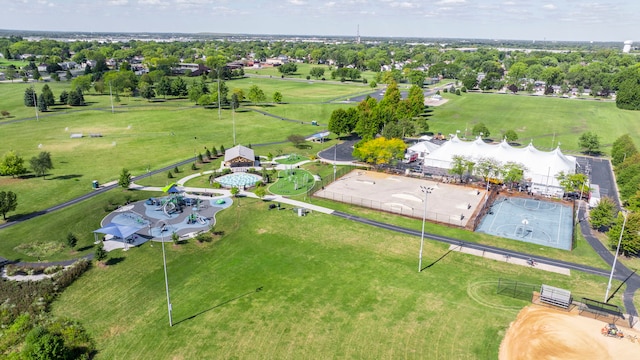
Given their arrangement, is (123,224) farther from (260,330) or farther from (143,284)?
(260,330)

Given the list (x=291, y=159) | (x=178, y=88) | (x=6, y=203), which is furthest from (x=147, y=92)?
(x=6, y=203)

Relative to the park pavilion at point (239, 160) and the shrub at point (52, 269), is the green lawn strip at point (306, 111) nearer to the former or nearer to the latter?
the park pavilion at point (239, 160)

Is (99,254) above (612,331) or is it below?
below

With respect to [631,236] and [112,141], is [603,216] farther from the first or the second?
[112,141]

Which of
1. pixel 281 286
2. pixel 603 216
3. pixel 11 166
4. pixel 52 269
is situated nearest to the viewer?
pixel 281 286

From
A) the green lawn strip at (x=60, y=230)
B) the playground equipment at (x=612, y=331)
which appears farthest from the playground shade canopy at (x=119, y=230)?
the playground equipment at (x=612, y=331)

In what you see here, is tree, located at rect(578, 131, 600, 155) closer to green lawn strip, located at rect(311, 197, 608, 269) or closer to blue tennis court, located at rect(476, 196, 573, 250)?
blue tennis court, located at rect(476, 196, 573, 250)
